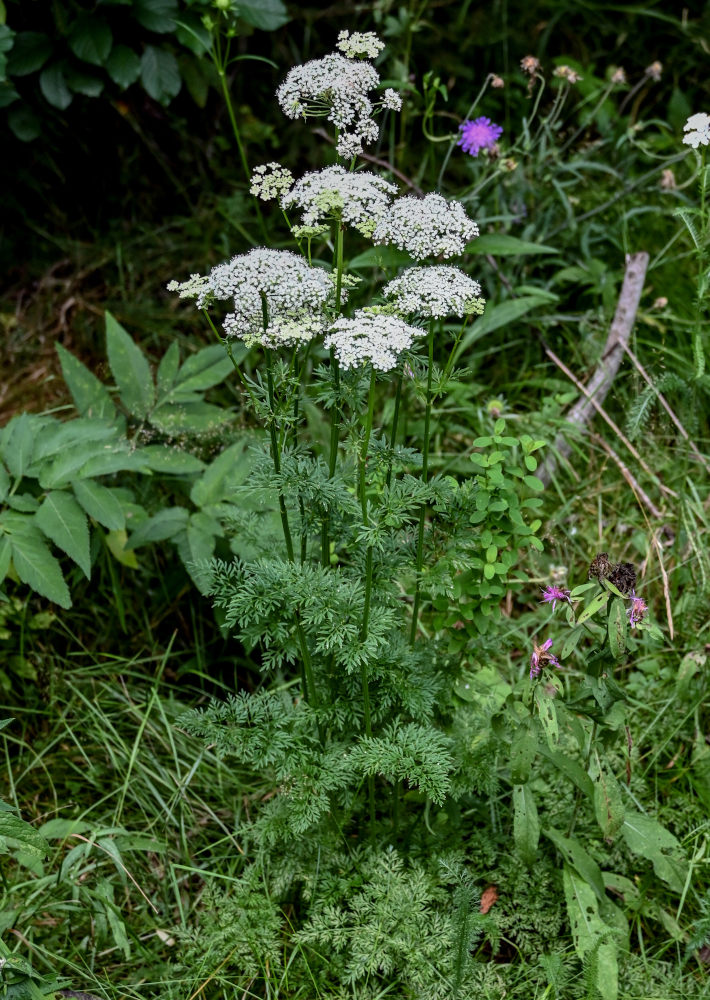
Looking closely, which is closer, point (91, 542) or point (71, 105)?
point (91, 542)

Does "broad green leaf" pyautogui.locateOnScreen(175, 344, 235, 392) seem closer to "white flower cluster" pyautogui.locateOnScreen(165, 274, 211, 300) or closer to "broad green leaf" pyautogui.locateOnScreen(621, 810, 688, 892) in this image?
"white flower cluster" pyautogui.locateOnScreen(165, 274, 211, 300)

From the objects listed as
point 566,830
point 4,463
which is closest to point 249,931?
point 566,830

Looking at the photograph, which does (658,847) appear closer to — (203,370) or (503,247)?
(203,370)

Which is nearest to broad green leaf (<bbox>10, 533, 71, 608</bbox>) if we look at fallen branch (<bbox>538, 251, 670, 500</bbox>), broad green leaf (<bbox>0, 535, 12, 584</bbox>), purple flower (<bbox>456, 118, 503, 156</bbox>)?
broad green leaf (<bbox>0, 535, 12, 584</bbox>)

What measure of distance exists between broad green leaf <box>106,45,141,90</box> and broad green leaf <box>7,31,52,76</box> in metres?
0.22

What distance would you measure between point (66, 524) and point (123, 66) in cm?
166

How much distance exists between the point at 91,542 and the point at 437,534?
1110 mm

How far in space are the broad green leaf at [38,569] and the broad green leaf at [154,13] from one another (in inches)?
70.2

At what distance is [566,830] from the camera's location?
2.16 metres

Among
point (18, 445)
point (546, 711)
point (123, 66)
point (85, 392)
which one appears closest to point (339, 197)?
point (546, 711)

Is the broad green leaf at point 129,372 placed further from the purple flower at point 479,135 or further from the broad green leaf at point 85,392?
the purple flower at point 479,135

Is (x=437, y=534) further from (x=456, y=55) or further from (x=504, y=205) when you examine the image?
(x=456, y=55)

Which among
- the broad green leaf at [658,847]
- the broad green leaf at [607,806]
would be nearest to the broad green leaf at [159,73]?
the broad green leaf at [607,806]

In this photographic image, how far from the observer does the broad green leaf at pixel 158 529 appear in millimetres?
2512
